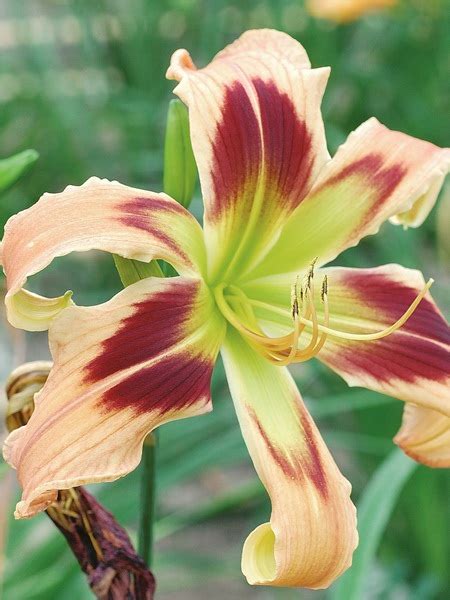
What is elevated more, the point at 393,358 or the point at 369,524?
the point at 393,358

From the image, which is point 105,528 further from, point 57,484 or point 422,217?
point 422,217

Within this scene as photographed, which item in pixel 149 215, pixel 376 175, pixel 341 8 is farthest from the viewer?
pixel 341 8

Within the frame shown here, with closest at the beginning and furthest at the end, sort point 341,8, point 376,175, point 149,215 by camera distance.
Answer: point 149,215 < point 376,175 < point 341,8

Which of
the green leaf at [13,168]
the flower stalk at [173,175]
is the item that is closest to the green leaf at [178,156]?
the flower stalk at [173,175]

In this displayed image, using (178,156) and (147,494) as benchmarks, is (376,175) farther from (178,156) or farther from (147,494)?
(147,494)

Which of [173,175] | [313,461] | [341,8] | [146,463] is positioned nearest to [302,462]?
[313,461]

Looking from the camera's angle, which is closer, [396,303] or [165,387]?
[165,387]

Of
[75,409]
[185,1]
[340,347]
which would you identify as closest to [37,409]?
[75,409]

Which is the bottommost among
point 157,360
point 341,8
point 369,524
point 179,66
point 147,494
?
point 341,8
